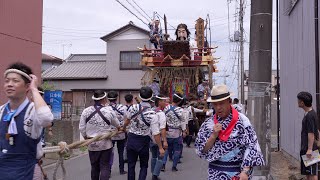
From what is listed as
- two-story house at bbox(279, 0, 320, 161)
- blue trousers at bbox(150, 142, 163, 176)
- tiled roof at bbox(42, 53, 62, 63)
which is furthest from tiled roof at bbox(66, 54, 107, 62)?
blue trousers at bbox(150, 142, 163, 176)

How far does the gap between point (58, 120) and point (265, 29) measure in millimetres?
9760

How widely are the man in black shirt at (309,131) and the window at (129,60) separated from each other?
86.3 ft

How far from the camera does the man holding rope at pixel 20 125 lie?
380 centimetres

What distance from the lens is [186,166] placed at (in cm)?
1170

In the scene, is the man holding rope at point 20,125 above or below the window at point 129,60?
below

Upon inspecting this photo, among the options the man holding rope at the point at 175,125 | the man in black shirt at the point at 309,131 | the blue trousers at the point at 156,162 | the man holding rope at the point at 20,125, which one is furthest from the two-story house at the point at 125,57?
the man holding rope at the point at 20,125

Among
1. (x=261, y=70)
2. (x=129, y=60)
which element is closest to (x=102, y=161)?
(x=261, y=70)

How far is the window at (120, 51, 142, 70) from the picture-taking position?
108 ft

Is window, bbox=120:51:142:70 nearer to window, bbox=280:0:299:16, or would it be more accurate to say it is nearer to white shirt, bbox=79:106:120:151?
window, bbox=280:0:299:16

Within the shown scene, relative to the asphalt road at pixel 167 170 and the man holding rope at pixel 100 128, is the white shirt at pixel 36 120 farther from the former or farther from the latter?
the asphalt road at pixel 167 170

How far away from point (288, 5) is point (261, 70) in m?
6.42

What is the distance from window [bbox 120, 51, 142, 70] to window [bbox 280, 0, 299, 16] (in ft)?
66.8

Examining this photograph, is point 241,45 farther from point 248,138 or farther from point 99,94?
point 248,138

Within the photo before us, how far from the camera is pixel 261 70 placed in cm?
713
